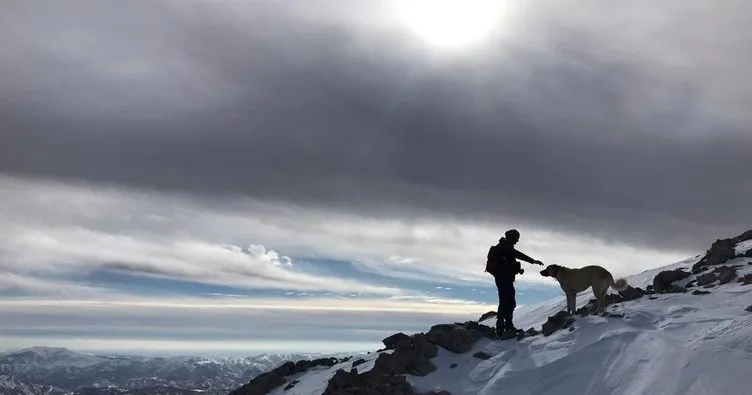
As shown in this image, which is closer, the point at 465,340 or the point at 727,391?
the point at 727,391

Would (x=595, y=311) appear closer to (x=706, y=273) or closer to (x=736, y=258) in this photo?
(x=706, y=273)

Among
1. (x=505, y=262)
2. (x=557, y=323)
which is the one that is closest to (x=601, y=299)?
(x=557, y=323)

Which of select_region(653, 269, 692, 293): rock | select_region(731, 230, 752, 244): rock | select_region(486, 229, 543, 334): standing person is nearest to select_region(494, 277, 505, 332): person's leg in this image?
select_region(486, 229, 543, 334): standing person

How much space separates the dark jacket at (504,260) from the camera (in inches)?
754

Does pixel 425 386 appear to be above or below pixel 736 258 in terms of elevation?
below

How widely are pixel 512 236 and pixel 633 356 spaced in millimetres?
5737

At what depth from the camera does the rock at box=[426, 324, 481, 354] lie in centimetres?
1902

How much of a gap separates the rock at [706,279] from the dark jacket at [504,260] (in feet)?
21.6

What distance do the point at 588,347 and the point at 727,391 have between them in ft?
13.5

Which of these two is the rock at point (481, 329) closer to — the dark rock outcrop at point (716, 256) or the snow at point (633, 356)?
the snow at point (633, 356)

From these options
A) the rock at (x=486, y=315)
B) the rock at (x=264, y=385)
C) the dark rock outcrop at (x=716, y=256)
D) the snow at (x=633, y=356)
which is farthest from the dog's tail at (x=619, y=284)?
the rock at (x=264, y=385)

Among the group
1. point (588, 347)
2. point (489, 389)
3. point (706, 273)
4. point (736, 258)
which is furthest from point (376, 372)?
point (736, 258)

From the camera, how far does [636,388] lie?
1298 centimetres

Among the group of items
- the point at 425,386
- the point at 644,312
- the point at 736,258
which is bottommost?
the point at 425,386
